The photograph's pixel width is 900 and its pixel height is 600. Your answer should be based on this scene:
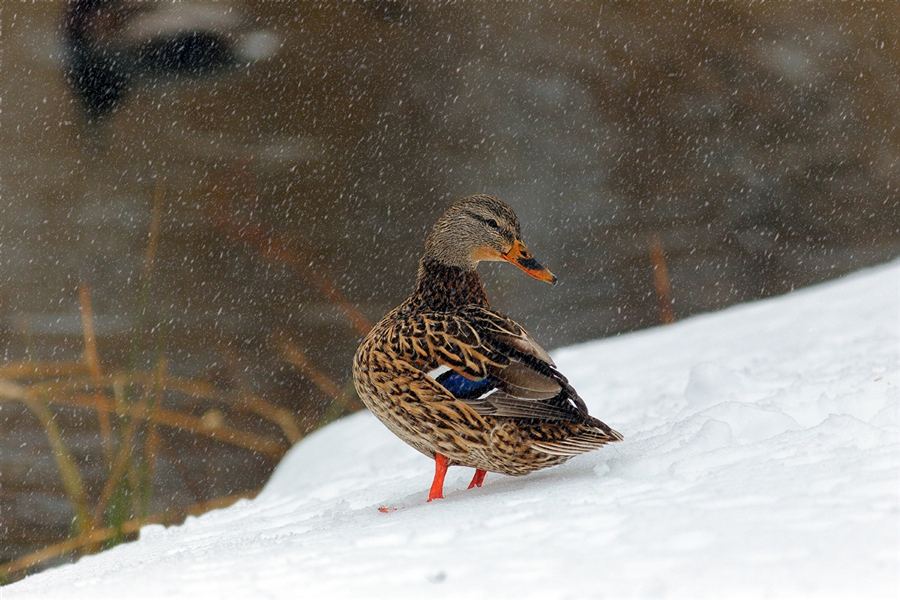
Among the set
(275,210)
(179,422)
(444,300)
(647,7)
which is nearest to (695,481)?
(444,300)

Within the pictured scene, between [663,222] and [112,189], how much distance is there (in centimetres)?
425

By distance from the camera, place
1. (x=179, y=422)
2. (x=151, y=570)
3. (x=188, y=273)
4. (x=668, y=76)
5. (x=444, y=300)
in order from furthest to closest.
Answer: (x=668, y=76) < (x=188, y=273) < (x=179, y=422) < (x=444, y=300) < (x=151, y=570)

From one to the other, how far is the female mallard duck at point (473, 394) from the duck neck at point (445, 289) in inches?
4.0

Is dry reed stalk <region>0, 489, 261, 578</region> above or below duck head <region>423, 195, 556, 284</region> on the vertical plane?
below

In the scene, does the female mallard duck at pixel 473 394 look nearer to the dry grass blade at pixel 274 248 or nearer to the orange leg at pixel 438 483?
the orange leg at pixel 438 483

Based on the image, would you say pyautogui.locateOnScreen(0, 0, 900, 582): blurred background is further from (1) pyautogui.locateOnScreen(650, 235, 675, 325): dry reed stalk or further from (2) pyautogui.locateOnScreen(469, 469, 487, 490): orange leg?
(2) pyautogui.locateOnScreen(469, 469, 487, 490): orange leg

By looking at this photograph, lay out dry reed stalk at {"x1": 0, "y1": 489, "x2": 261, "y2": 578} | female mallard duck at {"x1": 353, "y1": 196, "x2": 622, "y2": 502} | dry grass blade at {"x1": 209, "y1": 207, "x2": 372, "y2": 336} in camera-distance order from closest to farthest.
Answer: female mallard duck at {"x1": 353, "y1": 196, "x2": 622, "y2": 502} < dry reed stalk at {"x1": 0, "y1": 489, "x2": 261, "y2": 578} < dry grass blade at {"x1": 209, "y1": 207, "x2": 372, "y2": 336}

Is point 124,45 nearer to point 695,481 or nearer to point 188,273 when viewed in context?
point 188,273

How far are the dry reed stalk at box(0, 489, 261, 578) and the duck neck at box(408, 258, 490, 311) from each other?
66.1 inches

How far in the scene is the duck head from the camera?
297 centimetres

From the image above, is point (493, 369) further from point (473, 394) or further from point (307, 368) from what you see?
point (307, 368)

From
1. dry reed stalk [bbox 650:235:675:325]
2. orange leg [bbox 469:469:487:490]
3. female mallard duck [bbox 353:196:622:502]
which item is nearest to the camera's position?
female mallard duck [bbox 353:196:622:502]

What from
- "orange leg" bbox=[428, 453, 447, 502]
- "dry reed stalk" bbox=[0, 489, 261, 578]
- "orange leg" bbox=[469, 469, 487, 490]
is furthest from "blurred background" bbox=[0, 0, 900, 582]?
"orange leg" bbox=[428, 453, 447, 502]

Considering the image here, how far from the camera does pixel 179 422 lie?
5.96m
